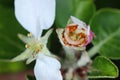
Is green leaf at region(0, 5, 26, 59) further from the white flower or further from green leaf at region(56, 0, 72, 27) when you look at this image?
the white flower

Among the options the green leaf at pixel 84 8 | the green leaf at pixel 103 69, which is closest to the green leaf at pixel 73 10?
the green leaf at pixel 84 8

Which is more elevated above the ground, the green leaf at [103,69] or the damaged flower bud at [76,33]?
the damaged flower bud at [76,33]

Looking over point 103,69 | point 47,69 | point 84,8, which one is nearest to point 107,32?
point 84,8

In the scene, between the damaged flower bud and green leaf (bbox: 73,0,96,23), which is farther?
green leaf (bbox: 73,0,96,23)

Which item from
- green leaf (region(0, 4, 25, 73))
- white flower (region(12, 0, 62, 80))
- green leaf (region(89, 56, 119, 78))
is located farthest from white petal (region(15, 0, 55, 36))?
green leaf (region(0, 4, 25, 73))

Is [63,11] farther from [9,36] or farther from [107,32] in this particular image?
[9,36]

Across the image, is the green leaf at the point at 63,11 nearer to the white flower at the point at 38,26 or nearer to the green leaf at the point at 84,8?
the green leaf at the point at 84,8
